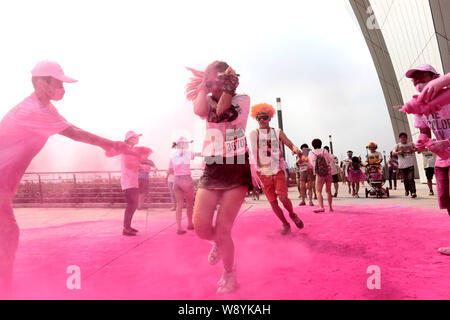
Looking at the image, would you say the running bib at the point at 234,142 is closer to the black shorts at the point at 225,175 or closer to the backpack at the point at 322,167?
the black shorts at the point at 225,175

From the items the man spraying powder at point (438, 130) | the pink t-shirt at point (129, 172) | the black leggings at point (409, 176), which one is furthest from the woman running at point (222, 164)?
the black leggings at point (409, 176)

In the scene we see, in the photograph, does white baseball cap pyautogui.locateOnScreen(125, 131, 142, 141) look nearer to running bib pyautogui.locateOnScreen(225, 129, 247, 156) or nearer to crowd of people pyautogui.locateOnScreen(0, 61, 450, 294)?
crowd of people pyautogui.locateOnScreen(0, 61, 450, 294)

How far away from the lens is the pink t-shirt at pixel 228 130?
267 centimetres

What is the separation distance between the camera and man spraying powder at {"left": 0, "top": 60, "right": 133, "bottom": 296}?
2.21 metres

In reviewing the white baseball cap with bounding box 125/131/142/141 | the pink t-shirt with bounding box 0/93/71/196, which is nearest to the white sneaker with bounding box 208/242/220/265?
the pink t-shirt with bounding box 0/93/71/196

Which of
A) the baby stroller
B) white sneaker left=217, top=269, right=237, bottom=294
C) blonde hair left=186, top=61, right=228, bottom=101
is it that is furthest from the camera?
the baby stroller

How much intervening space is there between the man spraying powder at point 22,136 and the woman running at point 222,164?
0.94 metres

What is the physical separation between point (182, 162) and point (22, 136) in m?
3.79

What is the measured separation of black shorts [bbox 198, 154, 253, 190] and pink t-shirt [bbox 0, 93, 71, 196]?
1205 mm

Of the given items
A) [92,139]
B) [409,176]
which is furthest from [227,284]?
[409,176]

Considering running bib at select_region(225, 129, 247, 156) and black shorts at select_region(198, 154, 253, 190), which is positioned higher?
running bib at select_region(225, 129, 247, 156)

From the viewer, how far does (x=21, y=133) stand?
2.23 metres
